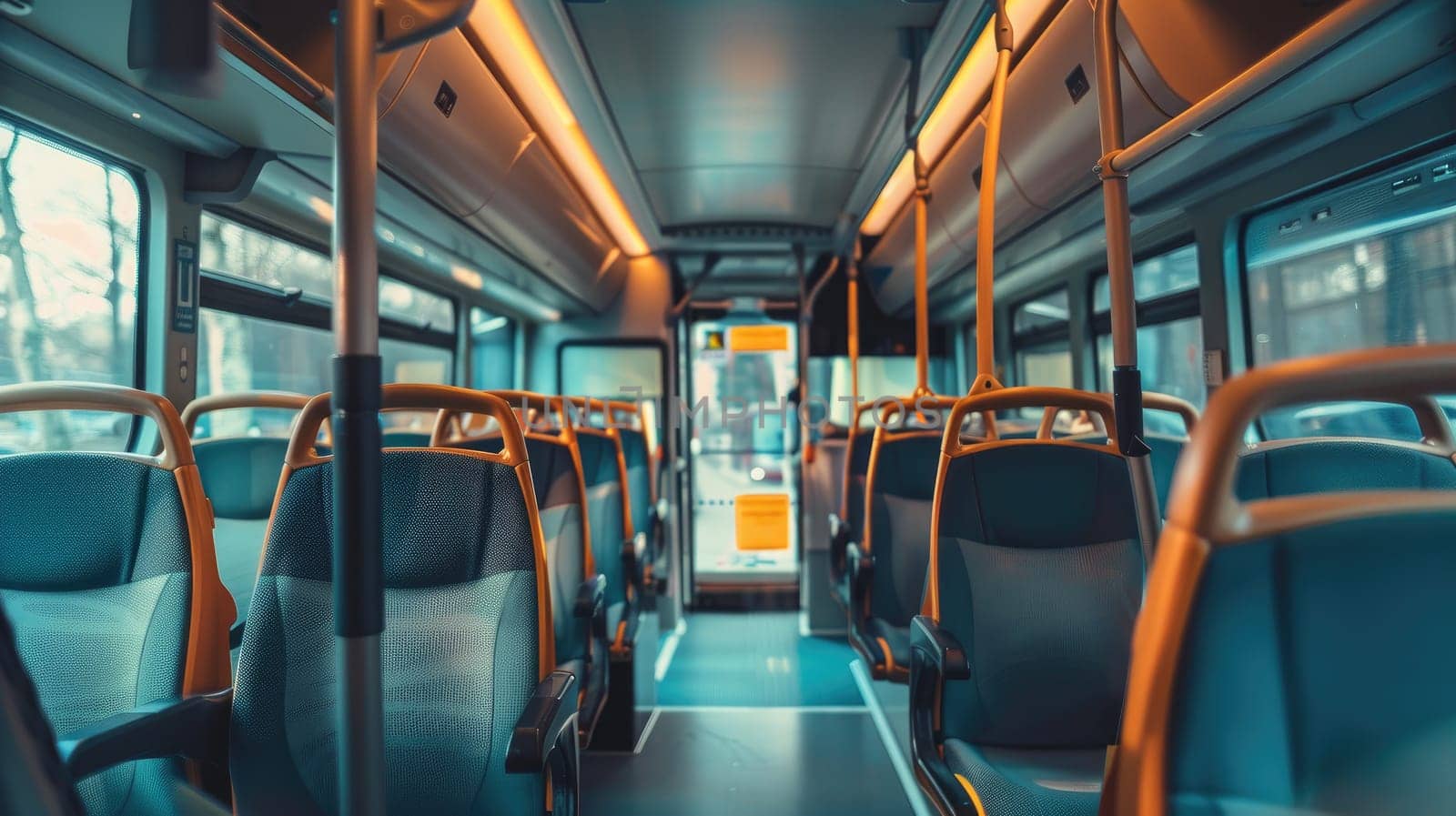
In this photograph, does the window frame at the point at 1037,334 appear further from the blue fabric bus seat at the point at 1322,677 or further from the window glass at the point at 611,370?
the blue fabric bus seat at the point at 1322,677

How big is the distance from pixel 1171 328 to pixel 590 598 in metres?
2.97

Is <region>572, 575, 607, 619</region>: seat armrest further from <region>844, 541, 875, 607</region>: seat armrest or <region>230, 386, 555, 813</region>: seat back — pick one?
<region>844, 541, 875, 607</region>: seat armrest

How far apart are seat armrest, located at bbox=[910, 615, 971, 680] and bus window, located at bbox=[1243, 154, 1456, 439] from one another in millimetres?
1362

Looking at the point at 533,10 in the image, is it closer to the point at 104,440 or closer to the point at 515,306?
the point at 104,440

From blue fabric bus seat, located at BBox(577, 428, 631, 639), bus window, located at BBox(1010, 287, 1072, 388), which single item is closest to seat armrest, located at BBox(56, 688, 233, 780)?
blue fabric bus seat, located at BBox(577, 428, 631, 639)

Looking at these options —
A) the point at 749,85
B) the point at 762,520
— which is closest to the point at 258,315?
the point at 749,85

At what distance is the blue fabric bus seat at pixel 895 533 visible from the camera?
3.09 meters

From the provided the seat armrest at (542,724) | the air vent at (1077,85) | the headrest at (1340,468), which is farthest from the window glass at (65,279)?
the headrest at (1340,468)

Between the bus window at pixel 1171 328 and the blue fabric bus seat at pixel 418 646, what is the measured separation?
9.47 feet

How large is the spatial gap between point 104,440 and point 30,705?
2433 millimetres

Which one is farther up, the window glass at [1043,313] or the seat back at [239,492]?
the window glass at [1043,313]

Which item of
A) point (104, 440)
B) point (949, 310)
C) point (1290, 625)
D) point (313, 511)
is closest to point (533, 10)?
point (313, 511)

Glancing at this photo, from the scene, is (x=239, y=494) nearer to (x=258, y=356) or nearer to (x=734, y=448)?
(x=258, y=356)

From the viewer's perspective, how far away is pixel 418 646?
1479 millimetres
